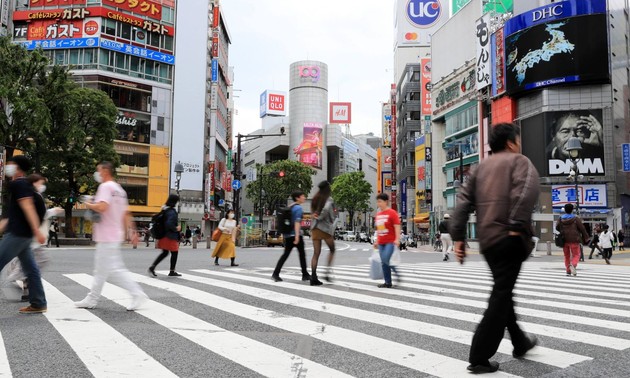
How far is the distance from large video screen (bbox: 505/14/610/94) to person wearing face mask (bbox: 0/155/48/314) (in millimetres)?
40771

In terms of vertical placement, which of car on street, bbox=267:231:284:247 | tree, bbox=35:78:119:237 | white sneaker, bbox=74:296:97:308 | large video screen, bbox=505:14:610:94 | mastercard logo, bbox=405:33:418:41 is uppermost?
mastercard logo, bbox=405:33:418:41

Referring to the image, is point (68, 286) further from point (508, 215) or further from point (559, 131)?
point (559, 131)

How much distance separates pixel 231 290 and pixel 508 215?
17.0 feet

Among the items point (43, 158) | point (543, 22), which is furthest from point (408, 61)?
point (43, 158)

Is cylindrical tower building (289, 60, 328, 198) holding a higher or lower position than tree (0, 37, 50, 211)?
higher

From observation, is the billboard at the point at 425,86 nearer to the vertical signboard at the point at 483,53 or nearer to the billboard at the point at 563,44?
the vertical signboard at the point at 483,53

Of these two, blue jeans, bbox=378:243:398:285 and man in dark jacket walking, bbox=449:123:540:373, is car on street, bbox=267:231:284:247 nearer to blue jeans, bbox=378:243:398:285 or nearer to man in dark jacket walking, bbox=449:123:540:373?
blue jeans, bbox=378:243:398:285

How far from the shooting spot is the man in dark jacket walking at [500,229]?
128 inches

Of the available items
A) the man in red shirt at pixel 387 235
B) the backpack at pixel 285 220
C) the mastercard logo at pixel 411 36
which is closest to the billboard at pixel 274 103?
the mastercard logo at pixel 411 36

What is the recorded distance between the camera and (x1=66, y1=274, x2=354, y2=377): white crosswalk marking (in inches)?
133

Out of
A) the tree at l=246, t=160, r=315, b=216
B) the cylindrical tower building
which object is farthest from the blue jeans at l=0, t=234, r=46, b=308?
the cylindrical tower building

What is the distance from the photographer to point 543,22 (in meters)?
39.8

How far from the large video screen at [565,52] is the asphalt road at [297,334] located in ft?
119

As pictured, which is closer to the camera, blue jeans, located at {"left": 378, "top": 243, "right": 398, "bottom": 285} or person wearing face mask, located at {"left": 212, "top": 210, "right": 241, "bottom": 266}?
blue jeans, located at {"left": 378, "top": 243, "right": 398, "bottom": 285}
